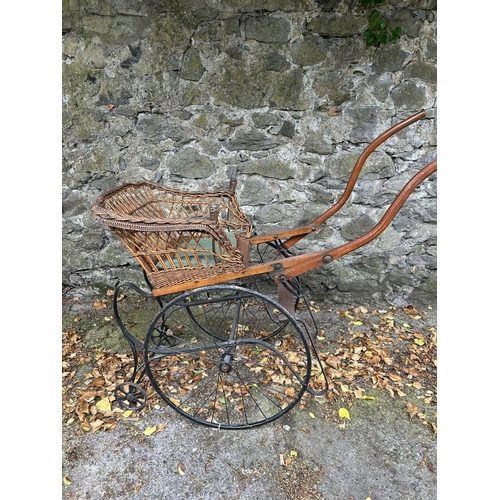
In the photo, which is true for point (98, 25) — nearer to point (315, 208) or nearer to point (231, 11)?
point (231, 11)

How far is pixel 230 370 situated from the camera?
2.02m

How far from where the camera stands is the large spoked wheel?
199cm

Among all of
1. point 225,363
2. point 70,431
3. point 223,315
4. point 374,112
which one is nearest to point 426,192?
point 374,112

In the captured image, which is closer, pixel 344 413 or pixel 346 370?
pixel 344 413

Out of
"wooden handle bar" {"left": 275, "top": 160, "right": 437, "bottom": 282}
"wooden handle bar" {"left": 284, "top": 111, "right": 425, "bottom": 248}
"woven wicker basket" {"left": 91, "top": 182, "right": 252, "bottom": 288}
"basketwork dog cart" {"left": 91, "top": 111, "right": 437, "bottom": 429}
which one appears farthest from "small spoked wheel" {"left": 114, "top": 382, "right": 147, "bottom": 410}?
"wooden handle bar" {"left": 284, "top": 111, "right": 425, "bottom": 248}

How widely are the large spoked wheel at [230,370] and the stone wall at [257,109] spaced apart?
2.71ft

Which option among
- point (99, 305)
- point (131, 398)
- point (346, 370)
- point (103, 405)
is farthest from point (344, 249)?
point (99, 305)

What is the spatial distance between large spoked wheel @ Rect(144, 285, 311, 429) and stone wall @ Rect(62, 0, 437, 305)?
2.71ft

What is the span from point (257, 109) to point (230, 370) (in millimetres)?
1783

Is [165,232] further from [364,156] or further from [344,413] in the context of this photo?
[344,413]

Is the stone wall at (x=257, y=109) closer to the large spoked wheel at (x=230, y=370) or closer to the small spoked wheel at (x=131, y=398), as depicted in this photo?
the large spoked wheel at (x=230, y=370)

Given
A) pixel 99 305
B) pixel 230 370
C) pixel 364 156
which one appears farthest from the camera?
pixel 99 305

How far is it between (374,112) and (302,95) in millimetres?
514

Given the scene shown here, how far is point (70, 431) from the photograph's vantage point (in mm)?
2059
